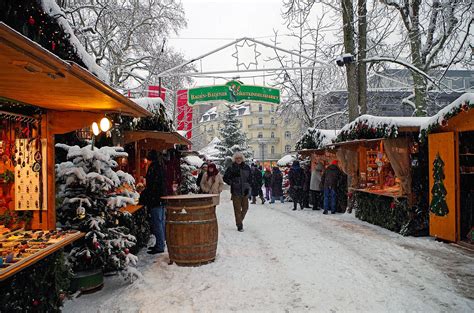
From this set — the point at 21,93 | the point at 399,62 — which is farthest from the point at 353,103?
the point at 21,93

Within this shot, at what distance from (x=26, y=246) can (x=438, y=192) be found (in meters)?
7.89

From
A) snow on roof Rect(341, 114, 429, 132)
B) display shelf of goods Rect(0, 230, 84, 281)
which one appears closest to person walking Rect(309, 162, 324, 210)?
snow on roof Rect(341, 114, 429, 132)

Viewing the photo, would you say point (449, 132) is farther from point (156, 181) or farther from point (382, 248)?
point (156, 181)

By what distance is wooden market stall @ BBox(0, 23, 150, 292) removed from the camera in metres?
4.11

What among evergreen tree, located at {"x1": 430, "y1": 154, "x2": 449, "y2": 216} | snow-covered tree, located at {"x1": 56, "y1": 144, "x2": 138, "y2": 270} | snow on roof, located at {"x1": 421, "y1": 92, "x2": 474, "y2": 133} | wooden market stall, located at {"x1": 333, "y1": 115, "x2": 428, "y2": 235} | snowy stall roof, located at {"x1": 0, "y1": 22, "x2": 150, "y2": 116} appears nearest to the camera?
snowy stall roof, located at {"x1": 0, "y1": 22, "x2": 150, "y2": 116}

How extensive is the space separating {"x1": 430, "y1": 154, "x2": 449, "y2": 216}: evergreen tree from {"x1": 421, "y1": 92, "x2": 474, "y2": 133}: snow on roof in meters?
0.67

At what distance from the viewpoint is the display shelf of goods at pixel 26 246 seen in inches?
138

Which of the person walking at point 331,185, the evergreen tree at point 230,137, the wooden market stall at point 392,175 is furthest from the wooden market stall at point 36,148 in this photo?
the evergreen tree at point 230,137

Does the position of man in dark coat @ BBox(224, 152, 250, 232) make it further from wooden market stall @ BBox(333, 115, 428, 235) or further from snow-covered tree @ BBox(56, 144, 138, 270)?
snow-covered tree @ BBox(56, 144, 138, 270)

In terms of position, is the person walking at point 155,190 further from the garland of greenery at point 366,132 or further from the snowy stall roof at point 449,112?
the snowy stall roof at point 449,112

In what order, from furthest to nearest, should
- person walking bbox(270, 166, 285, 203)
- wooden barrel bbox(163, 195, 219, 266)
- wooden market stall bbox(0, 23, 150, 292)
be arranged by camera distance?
1. person walking bbox(270, 166, 285, 203)
2. wooden barrel bbox(163, 195, 219, 266)
3. wooden market stall bbox(0, 23, 150, 292)

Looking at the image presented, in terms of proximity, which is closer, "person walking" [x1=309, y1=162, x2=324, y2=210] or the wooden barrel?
the wooden barrel

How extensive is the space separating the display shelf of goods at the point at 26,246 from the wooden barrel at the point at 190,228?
6.21 feet

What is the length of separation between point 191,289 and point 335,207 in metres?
9.62
